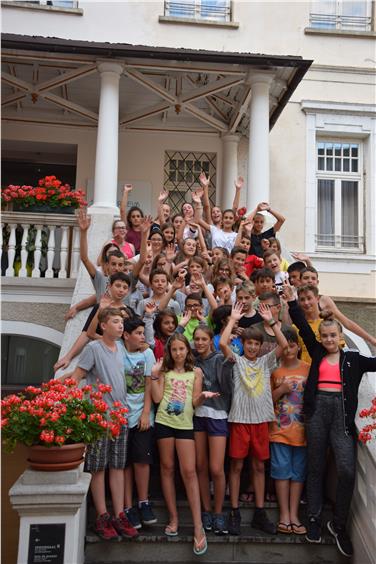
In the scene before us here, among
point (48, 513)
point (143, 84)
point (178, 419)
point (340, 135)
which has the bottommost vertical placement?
point (48, 513)

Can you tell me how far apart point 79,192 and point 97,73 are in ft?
8.76

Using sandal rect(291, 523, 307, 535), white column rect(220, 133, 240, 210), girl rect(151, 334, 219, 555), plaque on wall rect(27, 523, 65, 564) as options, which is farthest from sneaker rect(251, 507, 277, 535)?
white column rect(220, 133, 240, 210)

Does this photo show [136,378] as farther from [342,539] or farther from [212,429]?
[342,539]

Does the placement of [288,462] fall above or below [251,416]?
below

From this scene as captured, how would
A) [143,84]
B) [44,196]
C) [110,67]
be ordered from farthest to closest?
[143,84]
[110,67]
[44,196]

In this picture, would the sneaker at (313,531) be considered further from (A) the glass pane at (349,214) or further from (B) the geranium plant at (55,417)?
(A) the glass pane at (349,214)

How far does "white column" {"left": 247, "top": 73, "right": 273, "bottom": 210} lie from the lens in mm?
9734

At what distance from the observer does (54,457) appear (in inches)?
154

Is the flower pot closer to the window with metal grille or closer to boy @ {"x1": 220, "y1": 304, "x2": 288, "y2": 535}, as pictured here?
boy @ {"x1": 220, "y1": 304, "x2": 288, "y2": 535}

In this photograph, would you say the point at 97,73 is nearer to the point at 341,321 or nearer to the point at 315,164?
the point at 315,164

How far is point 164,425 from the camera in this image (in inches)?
183

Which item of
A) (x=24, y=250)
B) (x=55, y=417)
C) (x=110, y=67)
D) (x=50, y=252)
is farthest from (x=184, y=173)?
(x=55, y=417)

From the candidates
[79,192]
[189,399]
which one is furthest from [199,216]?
[189,399]

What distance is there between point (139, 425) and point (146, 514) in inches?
27.8
